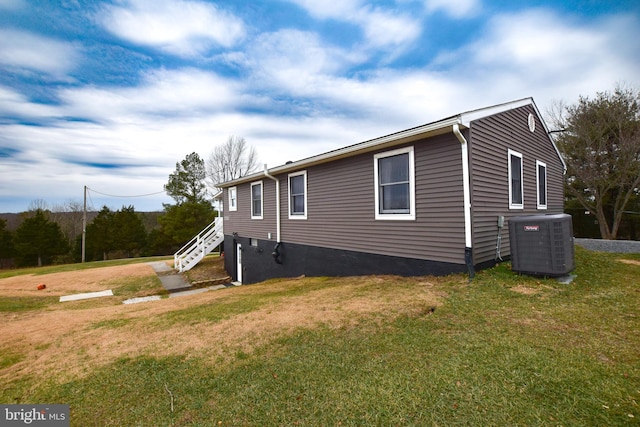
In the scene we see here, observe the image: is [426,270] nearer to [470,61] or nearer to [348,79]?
[470,61]

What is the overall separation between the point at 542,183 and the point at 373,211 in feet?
19.6

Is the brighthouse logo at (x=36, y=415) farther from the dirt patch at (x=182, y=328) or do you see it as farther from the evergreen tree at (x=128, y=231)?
the evergreen tree at (x=128, y=231)

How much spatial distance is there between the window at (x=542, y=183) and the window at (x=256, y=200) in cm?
989

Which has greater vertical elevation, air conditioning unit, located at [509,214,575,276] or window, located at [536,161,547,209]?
window, located at [536,161,547,209]

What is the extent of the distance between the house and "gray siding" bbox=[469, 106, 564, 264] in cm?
2

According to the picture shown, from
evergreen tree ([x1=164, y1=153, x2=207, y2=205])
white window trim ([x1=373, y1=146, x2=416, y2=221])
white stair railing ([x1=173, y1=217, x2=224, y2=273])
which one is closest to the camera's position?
white window trim ([x1=373, y1=146, x2=416, y2=221])

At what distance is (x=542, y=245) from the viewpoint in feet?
17.6

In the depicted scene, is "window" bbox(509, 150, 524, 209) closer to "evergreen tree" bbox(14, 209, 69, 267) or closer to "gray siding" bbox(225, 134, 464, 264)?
"gray siding" bbox(225, 134, 464, 264)

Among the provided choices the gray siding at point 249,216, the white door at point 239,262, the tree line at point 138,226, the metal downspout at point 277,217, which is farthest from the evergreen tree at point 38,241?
the metal downspout at point 277,217

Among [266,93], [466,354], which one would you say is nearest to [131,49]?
[266,93]

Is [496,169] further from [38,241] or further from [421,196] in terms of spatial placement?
[38,241]

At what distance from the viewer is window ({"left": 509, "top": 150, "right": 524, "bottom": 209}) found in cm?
716

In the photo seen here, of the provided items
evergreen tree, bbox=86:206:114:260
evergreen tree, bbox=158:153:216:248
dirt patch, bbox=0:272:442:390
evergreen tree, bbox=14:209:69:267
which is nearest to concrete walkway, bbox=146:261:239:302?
dirt patch, bbox=0:272:442:390

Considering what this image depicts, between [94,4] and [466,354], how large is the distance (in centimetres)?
1194
